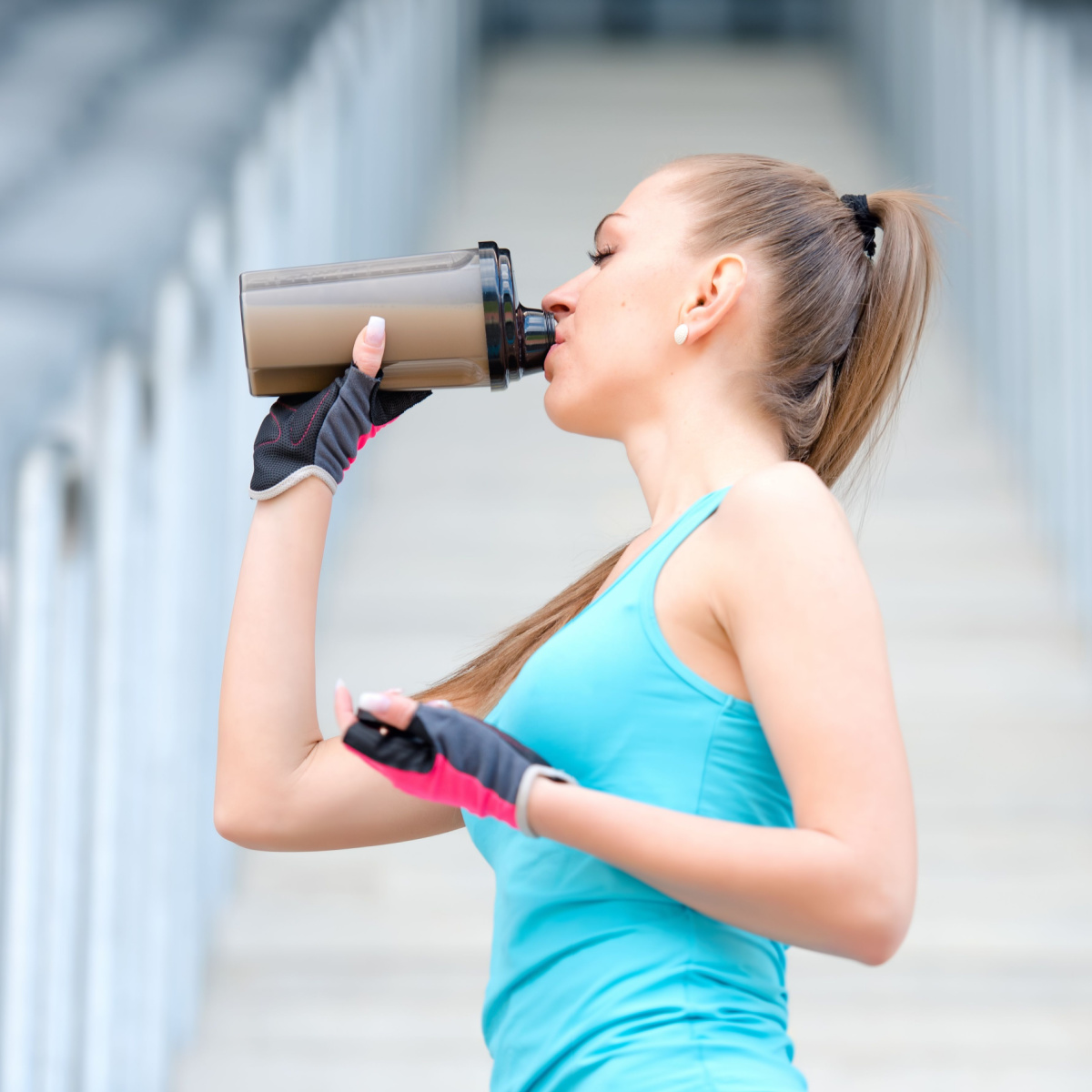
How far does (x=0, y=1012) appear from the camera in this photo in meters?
1.27

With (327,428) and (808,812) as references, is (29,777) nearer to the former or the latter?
(327,428)

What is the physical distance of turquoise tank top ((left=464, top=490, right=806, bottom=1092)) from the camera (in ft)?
2.26

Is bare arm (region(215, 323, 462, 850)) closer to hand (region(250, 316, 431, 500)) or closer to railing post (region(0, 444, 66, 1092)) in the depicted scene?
hand (region(250, 316, 431, 500))

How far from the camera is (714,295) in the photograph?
81 centimetres

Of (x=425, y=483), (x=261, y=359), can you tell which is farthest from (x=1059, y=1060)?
(x=425, y=483)

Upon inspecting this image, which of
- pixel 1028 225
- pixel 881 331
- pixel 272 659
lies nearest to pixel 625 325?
pixel 881 331

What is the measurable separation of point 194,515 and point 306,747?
3.20 ft

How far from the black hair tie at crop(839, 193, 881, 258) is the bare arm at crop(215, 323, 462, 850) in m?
0.31

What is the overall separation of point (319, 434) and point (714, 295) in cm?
25

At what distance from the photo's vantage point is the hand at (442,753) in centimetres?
65

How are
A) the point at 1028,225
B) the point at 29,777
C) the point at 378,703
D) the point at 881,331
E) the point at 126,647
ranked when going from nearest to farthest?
the point at 378,703 < the point at 881,331 < the point at 29,777 < the point at 126,647 < the point at 1028,225

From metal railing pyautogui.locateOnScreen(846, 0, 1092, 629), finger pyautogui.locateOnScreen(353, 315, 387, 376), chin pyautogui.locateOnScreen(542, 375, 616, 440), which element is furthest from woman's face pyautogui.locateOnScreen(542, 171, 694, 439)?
metal railing pyautogui.locateOnScreen(846, 0, 1092, 629)

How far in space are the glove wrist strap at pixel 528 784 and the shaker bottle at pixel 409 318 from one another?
278mm

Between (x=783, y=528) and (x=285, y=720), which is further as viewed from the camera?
(x=285, y=720)
